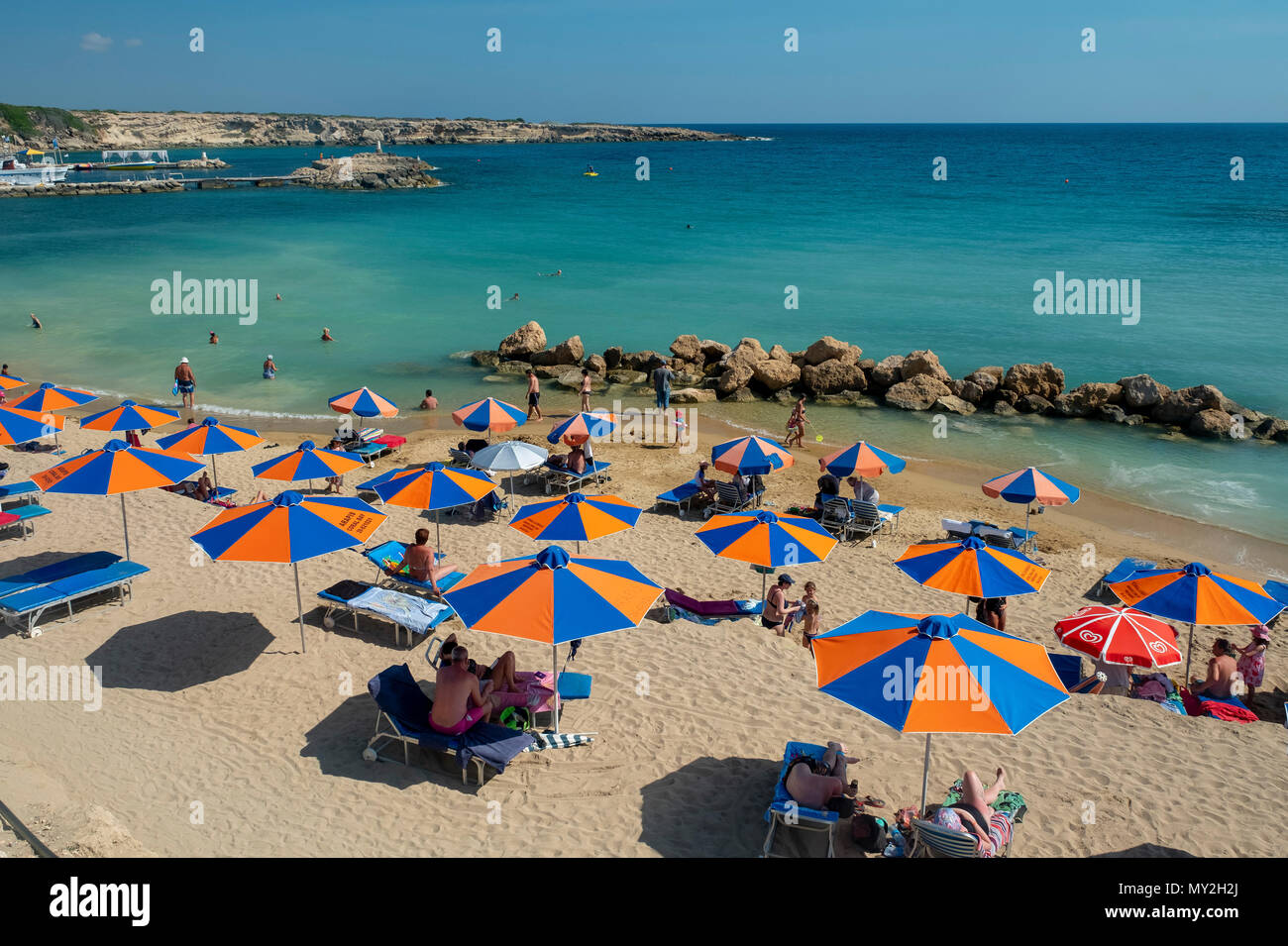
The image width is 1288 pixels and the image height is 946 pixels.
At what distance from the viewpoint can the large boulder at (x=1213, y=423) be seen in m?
21.1

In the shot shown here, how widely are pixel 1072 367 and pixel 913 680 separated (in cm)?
2467

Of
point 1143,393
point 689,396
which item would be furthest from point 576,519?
point 1143,393

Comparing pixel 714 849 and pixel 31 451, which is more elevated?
pixel 31 451

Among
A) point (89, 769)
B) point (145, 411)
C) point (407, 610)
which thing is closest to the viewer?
point (89, 769)

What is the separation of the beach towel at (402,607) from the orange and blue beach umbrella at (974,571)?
5324 millimetres

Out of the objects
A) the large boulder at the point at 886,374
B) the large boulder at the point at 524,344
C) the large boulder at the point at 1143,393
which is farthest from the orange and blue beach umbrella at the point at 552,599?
the large boulder at the point at 524,344

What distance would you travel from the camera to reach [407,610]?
994 cm

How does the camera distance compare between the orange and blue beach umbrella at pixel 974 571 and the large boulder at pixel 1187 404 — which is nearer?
the orange and blue beach umbrella at pixel 974 571

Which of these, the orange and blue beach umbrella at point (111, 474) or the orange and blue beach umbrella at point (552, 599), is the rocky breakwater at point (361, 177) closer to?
the orange and blue beach umbrella at point (111, 474)

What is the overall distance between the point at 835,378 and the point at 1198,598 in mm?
15456

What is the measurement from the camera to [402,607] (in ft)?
32.8
